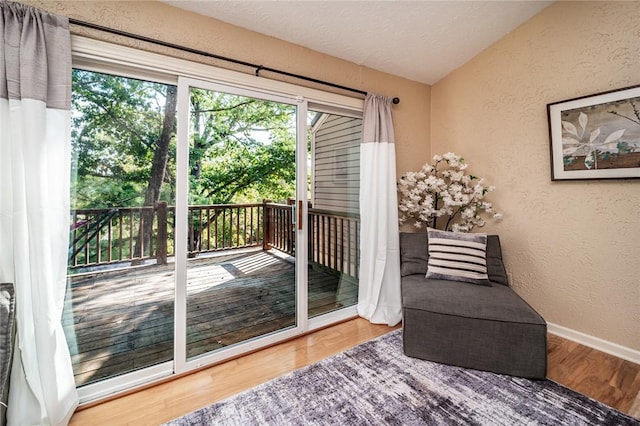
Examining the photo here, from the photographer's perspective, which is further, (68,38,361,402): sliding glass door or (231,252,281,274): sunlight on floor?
(231,252,281,274): sunlight on floor

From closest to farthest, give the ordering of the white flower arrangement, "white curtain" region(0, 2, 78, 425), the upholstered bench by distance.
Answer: "white curtain" region(0, 2, 78, 425), the upholstered bench, the white flower arrangement

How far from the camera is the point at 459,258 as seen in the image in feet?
7.54

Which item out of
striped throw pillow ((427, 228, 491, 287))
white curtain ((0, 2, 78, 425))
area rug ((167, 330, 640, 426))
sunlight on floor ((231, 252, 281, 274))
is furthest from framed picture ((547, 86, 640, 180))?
white curtain ((0, 2, 78, 425))

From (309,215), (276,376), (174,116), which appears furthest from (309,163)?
(276,376)

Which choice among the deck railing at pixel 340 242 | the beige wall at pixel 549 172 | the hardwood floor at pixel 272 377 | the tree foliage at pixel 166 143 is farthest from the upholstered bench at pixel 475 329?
the tree foliage at pixel 166 143

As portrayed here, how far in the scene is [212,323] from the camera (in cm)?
204

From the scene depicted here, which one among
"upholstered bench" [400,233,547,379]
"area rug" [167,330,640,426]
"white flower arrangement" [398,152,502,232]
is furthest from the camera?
"white flower arrangement" [398,152,502,232]

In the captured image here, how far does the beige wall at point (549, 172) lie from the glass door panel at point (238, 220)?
193 cm

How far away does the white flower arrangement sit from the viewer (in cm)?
264

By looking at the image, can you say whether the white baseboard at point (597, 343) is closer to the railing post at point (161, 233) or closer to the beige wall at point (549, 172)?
the beige wall at point (549, 172)

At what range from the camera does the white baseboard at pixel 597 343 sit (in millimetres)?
1944

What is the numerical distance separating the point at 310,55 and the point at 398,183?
1.47 metres

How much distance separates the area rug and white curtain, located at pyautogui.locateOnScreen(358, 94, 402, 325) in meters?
0.71

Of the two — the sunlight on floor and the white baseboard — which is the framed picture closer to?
the white baseboard
